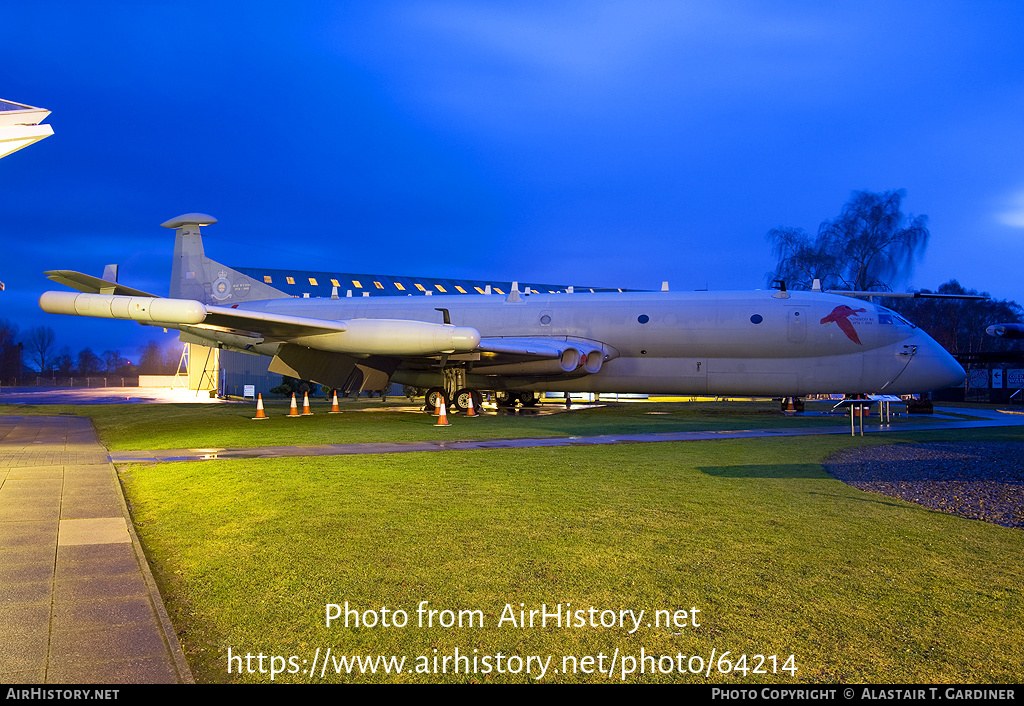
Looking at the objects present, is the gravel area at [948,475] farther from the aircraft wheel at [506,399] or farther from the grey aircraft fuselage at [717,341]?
the aircraft wheel at [506,399]

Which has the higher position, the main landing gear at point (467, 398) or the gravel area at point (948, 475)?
the main landing gear at point (467, 398)

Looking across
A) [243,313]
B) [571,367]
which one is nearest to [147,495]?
[243,313]

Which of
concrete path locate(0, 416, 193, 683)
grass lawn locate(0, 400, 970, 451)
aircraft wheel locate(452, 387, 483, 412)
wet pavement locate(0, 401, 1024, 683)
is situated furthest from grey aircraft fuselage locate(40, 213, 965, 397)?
concrete path locate(0, 416, 193, 683)

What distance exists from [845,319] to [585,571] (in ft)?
47.5

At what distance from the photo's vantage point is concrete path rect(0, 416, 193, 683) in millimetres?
2729

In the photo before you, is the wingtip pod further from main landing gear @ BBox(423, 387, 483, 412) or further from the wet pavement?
main landing gear @ BBox(423, 387, 483, 412)

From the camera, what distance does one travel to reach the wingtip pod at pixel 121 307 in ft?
38.4

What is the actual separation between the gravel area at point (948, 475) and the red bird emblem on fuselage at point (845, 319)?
558 cm

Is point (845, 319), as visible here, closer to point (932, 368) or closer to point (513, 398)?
point (932, 368)

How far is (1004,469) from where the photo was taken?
814 centimetres

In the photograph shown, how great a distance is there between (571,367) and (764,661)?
565 inches

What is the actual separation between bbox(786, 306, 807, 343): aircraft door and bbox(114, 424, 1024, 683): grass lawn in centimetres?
958

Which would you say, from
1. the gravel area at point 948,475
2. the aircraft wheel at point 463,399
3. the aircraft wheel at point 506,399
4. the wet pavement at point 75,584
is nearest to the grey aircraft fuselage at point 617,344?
the aircraft wheel at point 463,399

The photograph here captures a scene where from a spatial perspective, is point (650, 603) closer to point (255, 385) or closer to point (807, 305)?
point (807, 305)
